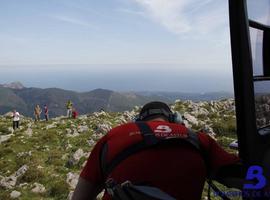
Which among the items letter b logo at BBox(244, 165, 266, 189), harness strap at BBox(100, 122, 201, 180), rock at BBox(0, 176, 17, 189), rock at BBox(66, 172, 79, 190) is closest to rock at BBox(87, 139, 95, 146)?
rock at BBox(66, 172, 79, 190)

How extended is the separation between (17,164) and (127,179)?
527 inches

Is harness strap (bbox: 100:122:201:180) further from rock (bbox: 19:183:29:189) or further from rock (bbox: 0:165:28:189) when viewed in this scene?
rock (bbox: 0:165:28:189)

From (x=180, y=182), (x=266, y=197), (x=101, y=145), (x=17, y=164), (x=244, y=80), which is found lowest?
(x=17, y=164)

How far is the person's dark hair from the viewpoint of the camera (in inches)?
157

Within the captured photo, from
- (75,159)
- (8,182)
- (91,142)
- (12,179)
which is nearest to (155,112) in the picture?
(8,182)

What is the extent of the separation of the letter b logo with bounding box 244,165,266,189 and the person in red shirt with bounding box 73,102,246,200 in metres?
0.54

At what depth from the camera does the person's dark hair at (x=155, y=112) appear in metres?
4.00

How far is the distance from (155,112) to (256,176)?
1.37m

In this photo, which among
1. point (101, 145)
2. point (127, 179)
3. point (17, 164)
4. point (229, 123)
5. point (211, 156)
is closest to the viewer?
point (127, 179)

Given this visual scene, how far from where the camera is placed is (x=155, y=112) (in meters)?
4.00

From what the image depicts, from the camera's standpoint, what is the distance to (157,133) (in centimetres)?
362

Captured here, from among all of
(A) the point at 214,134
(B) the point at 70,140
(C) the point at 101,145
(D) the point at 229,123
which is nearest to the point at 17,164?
(B) the point at 70,140

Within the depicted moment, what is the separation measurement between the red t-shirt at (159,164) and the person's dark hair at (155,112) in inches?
8.1

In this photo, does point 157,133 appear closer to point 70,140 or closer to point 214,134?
point 214,134
